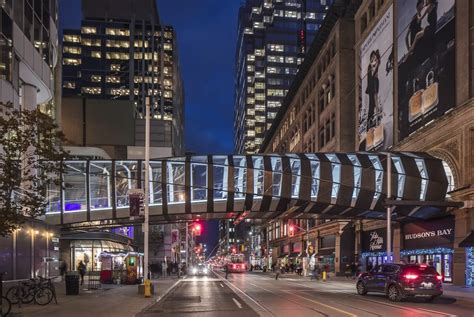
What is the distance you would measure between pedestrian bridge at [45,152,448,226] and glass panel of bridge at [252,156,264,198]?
7cm

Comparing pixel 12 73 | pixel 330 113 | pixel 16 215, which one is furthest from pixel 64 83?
pixel 16 215

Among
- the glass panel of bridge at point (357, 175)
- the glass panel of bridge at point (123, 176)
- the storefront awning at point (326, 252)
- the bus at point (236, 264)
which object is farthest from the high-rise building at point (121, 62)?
the glass panel of bridge at point (357, 175)

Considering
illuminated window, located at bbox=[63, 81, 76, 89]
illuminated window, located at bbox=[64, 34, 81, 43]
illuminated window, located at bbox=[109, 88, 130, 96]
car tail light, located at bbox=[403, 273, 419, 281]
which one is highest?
illuminated window, located at bbox=[64, 34, 81, 43]

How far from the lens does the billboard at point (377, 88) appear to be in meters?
51.2

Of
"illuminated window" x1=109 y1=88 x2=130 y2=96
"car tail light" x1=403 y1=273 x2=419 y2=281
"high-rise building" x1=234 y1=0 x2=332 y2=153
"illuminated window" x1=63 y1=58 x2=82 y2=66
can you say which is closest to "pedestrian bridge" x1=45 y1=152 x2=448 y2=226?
"car tail light" x1=403 y1=273 x2=419 y2=281

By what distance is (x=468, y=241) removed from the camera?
110 feet

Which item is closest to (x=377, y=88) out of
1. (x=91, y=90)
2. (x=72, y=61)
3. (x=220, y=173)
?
(x=220, y=173)

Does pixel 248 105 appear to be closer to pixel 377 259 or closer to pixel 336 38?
pixel 336 38

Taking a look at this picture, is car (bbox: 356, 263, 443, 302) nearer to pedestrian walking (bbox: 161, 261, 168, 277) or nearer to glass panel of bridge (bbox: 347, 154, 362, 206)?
glass panel of bridge (bbox: 347, 154, 362, 206)

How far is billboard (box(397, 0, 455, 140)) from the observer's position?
39.0 metres

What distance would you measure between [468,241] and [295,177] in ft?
44.5

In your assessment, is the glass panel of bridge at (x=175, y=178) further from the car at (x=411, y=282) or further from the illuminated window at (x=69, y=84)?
the illuminated window at (x=69, y=84)

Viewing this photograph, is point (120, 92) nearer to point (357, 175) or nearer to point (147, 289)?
point (357, 175)

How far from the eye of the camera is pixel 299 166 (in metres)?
43.1
